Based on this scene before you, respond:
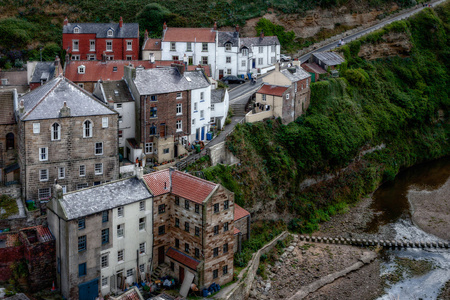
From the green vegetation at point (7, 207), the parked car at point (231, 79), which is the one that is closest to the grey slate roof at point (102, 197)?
the green vegetation at point (7, 207)

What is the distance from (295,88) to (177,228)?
31.6 meters

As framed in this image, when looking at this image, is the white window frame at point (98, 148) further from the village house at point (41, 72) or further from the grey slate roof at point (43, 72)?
the grey slate roof at point (43, 72)

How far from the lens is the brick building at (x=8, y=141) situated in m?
52.8

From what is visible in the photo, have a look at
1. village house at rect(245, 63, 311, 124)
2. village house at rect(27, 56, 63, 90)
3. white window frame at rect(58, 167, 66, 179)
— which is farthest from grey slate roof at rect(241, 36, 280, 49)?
white window frame at rect(58, 167, 66, 179)

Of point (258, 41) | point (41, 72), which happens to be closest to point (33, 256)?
point (41, 72)

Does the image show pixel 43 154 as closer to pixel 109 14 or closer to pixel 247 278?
pixel 247 278

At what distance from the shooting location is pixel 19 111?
50.6m

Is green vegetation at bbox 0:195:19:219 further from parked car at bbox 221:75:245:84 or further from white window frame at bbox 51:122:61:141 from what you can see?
parked car at bbox 221:75:245:84

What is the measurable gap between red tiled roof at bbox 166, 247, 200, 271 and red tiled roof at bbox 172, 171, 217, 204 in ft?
17.7

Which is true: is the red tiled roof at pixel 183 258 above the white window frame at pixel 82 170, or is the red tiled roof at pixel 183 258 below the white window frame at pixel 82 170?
below

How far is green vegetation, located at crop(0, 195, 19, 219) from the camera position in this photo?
48.7m

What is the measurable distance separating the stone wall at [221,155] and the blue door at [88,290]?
71.4 ft

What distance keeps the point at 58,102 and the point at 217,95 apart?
23822 mm

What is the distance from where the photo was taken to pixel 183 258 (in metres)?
49.0
